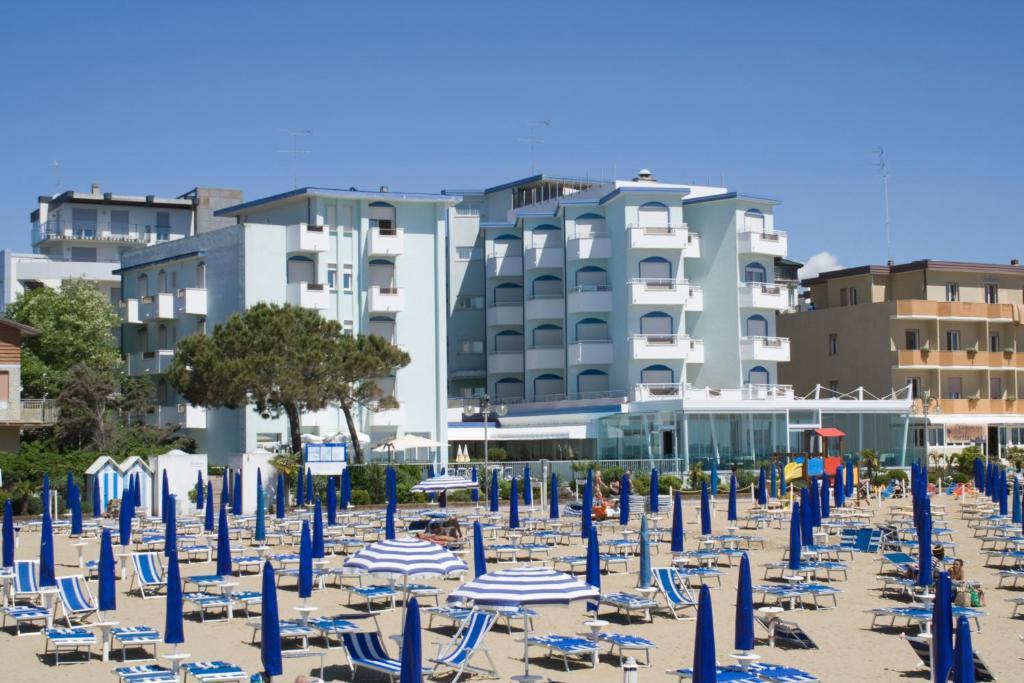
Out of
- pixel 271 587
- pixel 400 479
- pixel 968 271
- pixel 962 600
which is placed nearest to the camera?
pixel 271 587

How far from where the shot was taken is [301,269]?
5925cm

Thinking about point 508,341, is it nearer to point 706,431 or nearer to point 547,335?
point 547,335

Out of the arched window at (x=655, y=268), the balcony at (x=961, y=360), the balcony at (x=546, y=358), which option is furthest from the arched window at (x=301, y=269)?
the balcony at (x=961, y=360)

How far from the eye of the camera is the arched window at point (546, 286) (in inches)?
2719

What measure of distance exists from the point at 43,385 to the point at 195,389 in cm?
1066

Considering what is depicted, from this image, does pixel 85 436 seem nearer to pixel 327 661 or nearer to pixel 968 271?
pixel 327 661

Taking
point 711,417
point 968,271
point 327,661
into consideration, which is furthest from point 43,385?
point 968,271

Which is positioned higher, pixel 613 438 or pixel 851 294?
pixel 851 294

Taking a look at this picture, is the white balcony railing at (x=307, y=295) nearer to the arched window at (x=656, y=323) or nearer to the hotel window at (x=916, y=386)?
the arched window at (x=656, y=323)

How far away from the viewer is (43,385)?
56.6m

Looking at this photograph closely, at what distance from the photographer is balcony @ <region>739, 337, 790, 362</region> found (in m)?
65.8

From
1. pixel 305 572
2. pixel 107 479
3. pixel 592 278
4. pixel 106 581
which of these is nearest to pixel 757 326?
pixel 592 278

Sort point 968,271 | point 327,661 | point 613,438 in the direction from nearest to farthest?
point 327,661 < point 613,438 < point 968,271

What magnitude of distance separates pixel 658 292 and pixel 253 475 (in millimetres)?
27877
